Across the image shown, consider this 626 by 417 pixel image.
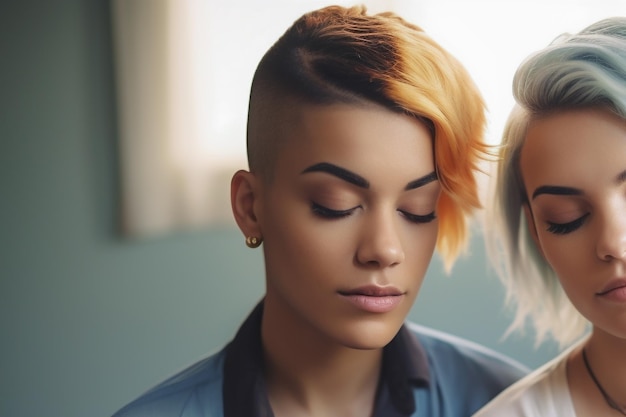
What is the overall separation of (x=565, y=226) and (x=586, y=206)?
0.05 meters

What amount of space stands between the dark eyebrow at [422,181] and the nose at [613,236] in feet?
0.84

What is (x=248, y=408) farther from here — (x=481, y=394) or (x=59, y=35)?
(x=59, y=35)

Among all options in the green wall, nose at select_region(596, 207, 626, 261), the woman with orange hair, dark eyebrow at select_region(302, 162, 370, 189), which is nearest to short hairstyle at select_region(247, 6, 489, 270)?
the woman with orange hair

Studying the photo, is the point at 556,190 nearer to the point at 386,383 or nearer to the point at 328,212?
the point at 328,212

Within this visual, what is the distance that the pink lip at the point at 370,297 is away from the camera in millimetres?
1211

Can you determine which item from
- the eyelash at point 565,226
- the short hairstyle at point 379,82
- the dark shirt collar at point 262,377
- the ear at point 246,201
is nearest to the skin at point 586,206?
the eyelash at point 565,226

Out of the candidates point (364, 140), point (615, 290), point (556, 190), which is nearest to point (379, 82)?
point (364, 140)

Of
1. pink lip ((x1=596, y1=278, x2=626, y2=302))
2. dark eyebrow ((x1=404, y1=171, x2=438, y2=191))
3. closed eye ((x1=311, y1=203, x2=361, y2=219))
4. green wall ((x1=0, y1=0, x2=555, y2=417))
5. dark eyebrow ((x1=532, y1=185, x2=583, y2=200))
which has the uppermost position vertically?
dark eyebrow ((x1=532, y1=185, x2=583, y2=200))

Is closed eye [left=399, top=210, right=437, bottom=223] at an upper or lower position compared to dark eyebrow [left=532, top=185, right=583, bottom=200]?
lower

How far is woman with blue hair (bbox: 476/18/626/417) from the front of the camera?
1139mm

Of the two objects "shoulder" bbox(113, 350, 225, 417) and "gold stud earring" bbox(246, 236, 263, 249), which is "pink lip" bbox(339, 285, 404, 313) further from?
"shoulder" bbox(113, 350, 225, 417)

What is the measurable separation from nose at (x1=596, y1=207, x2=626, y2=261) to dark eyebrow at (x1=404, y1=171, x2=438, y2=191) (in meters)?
0.26

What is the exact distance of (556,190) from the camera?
3.86 feet

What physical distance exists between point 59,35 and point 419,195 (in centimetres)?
105
